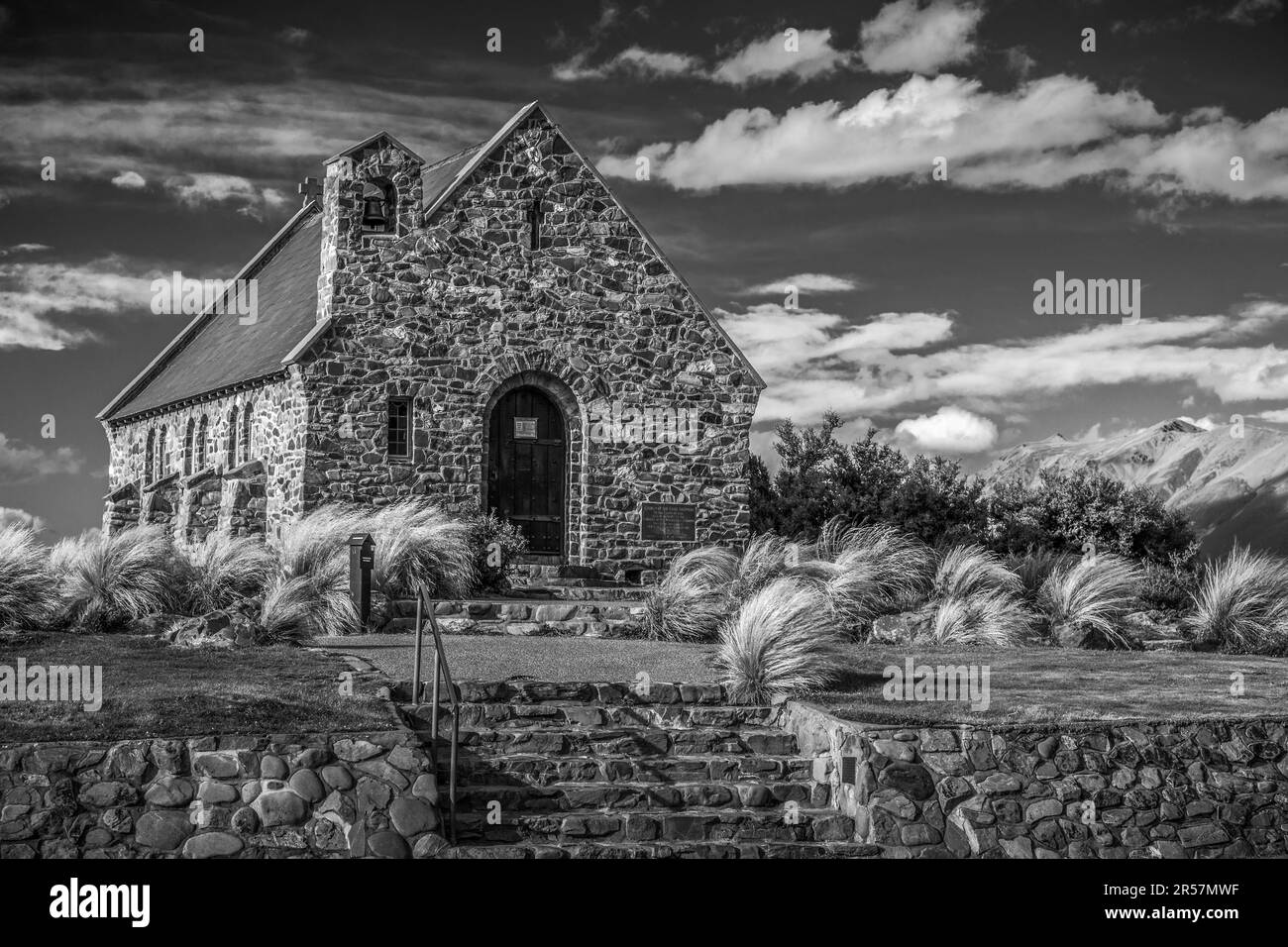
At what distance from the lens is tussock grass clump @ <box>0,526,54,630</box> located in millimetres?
16781

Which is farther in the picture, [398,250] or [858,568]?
[398,250]

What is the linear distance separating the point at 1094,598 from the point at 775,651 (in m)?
7.52

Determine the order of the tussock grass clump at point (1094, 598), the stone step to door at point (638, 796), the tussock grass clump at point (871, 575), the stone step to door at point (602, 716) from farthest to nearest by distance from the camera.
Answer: the tussock grass clump at point (871, 575) < the tussock grass clump at point (1094, 598) < the stone step to door at point (602, 716) < the stone step to door at point (638, 796)

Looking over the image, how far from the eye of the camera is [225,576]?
60.7ft

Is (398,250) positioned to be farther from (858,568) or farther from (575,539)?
(858,568)

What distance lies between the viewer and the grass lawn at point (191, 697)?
1155 centimetres

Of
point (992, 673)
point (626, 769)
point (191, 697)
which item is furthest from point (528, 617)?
point (191, 697)

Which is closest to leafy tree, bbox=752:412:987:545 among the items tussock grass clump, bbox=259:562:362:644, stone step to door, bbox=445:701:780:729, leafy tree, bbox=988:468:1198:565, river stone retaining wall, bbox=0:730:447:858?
leafy tree, bbox=988:468:1198:565

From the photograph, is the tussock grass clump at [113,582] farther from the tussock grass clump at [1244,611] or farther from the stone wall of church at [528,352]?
the tussock grass clump at [1244,611]

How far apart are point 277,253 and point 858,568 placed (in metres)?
20.6

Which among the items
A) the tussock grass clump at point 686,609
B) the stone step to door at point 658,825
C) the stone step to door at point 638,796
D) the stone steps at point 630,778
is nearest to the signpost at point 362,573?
the tussock grass clump at point 686,609

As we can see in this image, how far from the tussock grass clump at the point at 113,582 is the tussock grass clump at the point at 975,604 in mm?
10242
